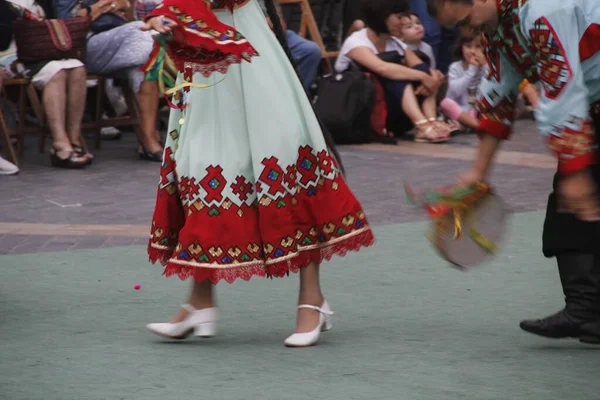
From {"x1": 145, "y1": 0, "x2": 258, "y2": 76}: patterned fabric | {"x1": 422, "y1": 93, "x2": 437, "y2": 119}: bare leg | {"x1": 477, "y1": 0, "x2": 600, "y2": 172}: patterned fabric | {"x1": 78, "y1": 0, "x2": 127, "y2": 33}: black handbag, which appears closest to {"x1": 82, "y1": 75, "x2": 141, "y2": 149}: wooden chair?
{"x1": 78, "y1": 0, "x2": 127, "y2": 33}: black handbag

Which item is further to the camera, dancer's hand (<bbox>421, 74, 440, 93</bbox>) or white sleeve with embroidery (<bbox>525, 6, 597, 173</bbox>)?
dancer's hand (<bbox>421, 74, 440, 93</bbox>)

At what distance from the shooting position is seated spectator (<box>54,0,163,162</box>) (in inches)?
380

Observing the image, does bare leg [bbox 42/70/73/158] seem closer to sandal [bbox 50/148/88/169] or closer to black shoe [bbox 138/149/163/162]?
sandal [bbox 50/148/88/169]

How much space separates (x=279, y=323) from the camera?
497 centimetres

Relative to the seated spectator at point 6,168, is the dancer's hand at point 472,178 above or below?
above

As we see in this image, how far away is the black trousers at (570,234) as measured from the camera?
4207 millimetres

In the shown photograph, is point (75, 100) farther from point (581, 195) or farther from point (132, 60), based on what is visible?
point (581, 195)

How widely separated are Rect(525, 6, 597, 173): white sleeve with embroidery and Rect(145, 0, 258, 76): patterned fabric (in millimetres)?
1116

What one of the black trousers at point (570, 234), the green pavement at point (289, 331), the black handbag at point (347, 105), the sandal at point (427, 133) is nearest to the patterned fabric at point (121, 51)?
the black handbag at point (347, 105)

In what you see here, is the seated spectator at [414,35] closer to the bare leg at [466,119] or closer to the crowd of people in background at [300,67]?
the crowd of people in background at [300,67]

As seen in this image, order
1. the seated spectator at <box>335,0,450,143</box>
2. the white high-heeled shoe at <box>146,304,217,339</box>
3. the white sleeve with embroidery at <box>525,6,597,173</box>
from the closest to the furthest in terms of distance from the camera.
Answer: the white sleeve with embroidery at <box>525,6,597,173</box>
the white high-heeled shoe at <box>146,304,217,339</box>
the seated spectator at <box>335,0,450,143</box>

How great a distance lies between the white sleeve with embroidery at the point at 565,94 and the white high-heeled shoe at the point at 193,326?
1.61 meters

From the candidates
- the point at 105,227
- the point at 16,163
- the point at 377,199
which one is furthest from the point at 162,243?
the point at 16,163

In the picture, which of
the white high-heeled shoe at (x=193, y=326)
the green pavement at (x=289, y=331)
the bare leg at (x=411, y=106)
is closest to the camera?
the green pavement at (x=289, y=331)
